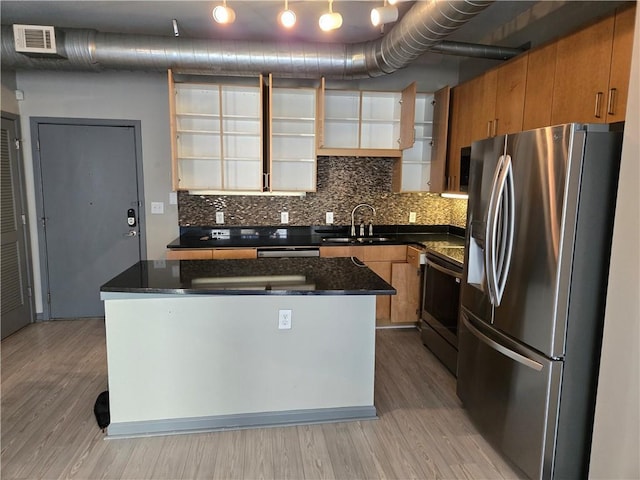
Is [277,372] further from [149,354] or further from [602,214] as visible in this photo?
[602,214]

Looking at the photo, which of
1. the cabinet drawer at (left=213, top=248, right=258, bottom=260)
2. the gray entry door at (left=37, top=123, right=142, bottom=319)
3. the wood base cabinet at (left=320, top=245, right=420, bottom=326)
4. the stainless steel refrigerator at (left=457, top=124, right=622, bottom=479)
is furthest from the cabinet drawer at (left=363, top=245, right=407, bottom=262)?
the gray entry door at (left=37, top=123, right=142, bottom=319)

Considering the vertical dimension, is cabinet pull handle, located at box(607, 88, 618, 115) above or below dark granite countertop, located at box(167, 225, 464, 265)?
above

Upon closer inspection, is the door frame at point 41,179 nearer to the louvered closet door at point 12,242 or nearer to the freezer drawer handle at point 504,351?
the louvered closet door at point 12,242

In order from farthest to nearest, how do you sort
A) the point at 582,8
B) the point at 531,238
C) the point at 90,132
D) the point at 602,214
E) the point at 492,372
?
1. the point at 90,132
2. the point at 582,8
3. the point at 492,372
4. the point at 531,238
5. the point at 602,214

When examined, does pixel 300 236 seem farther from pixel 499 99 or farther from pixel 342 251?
pixel 499 99

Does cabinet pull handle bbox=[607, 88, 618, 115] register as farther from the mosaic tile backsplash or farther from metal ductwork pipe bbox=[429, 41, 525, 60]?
the mosaic tile backsplash

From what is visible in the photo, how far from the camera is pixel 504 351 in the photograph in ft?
6.90

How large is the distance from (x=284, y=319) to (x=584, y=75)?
7.20 feet

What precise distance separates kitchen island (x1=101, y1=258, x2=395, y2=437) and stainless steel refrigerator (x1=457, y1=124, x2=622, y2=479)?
0.66m

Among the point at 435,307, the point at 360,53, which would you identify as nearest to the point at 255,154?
the point at 360,53

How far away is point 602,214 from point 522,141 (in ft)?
1.64

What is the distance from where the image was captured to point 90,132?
160 inches

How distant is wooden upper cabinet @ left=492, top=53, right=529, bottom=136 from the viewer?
282 centimetres

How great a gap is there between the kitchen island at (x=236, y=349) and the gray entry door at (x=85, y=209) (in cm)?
204
